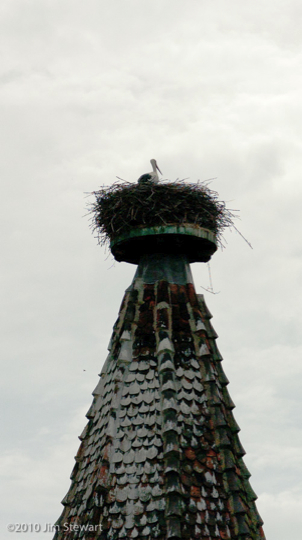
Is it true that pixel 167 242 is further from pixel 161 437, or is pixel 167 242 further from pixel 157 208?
pixel 161 437

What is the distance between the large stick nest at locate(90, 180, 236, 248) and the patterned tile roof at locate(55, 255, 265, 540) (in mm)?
608

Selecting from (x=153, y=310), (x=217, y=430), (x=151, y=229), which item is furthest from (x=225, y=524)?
(x=151, y=229)

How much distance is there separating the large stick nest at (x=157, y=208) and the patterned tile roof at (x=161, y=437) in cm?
61

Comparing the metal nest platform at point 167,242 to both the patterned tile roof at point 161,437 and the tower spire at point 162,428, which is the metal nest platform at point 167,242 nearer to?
the tower spire at point 162,428

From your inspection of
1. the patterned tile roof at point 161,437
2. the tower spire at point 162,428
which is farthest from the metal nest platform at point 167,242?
the patterned tile roof at point 161,437

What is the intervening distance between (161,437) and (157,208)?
292 centimetres

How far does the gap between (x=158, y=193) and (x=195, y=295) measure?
1365 mm

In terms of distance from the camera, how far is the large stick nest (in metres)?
10.1

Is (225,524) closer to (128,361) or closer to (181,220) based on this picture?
(128,361)

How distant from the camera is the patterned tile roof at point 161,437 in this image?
814cm

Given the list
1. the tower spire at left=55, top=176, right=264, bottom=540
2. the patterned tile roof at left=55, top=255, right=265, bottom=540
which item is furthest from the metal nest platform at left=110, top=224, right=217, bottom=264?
the patterned tile roof at left=55, top=255, right=265, bottom=540

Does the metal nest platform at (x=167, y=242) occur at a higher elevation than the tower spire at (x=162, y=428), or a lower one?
higher

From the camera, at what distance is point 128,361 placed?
30.6 feet

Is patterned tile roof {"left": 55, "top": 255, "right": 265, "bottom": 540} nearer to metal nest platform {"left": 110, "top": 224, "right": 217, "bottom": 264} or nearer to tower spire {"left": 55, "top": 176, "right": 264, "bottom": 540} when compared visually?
tower spire {"left": 55, "top": 176, "right": 264, "bottom": 540}
